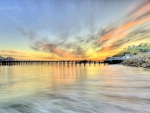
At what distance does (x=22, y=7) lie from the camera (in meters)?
5.81

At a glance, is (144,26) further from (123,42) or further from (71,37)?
(71,37)

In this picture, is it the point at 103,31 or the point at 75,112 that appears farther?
the point at 103,31

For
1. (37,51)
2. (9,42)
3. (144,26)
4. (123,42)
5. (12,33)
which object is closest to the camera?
(144,26)

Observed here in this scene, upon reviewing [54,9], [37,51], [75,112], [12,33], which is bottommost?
Answer: [75,112]

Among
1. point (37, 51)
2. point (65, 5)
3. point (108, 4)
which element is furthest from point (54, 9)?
point (37, 51)

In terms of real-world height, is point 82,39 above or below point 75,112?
above

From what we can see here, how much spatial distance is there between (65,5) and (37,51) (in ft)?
14.7

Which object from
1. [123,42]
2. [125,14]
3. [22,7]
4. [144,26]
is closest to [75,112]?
[22,7]

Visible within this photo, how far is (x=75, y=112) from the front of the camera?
1.83 m

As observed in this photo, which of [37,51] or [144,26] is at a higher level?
[144,26]

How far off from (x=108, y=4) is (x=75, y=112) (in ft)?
15.2

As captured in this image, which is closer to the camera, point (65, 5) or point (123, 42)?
point (65, 5)

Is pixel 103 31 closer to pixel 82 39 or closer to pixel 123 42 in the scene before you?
pixel 82 39

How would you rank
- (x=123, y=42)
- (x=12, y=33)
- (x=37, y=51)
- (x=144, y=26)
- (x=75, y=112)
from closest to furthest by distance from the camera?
(x=75, y=112), (x=144, y=26), (x=12, y=33), (x=123, y=42), (x=37, y=51)
